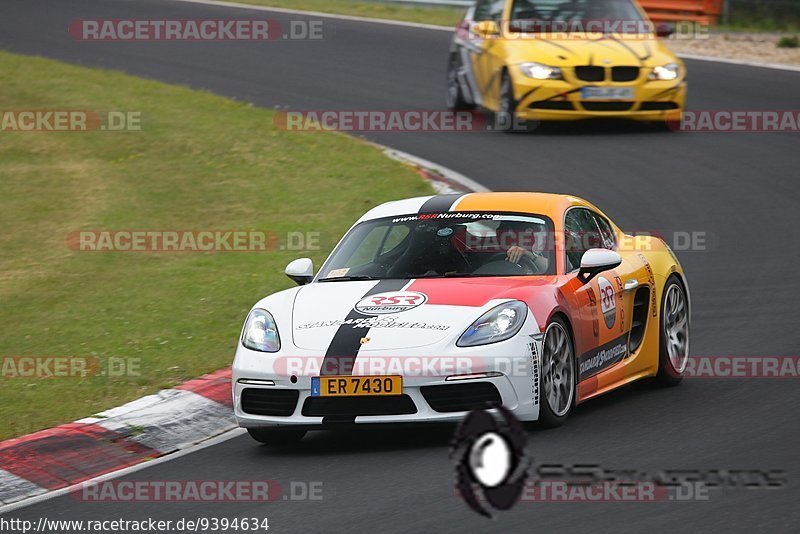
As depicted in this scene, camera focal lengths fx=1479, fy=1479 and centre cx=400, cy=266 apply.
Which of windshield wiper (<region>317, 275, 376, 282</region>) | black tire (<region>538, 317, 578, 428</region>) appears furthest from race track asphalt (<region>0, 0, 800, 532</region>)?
windshield wiper (<region>317, 275, 376, 282</region>)

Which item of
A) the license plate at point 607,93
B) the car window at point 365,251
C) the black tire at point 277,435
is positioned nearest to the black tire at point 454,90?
the license plate at point 607,93

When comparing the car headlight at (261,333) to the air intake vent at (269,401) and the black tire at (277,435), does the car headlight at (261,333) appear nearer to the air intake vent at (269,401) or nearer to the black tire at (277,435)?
the air intake vent at (269,401)

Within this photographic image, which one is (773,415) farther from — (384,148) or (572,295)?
(384,148)

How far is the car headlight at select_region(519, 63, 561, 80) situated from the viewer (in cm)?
1673

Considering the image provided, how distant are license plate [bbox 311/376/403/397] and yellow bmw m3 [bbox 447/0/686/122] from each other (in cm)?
1004

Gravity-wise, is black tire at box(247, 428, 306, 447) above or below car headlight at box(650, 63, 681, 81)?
below

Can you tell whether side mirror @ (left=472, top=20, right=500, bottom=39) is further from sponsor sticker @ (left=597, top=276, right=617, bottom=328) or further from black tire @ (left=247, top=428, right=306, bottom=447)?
black tire @ (left=247, top=428, right=306, bottom=447)

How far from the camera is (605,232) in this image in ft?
30.2

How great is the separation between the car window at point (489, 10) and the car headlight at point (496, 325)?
35.7 ft

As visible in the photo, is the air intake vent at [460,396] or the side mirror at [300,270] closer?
the air intake vent at [460,396]

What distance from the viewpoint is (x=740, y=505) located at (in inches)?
236

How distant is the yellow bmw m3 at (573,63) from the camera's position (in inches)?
→ 659

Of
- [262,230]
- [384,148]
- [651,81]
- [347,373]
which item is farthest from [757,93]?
[347,373]

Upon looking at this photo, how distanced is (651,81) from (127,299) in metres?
7.75
